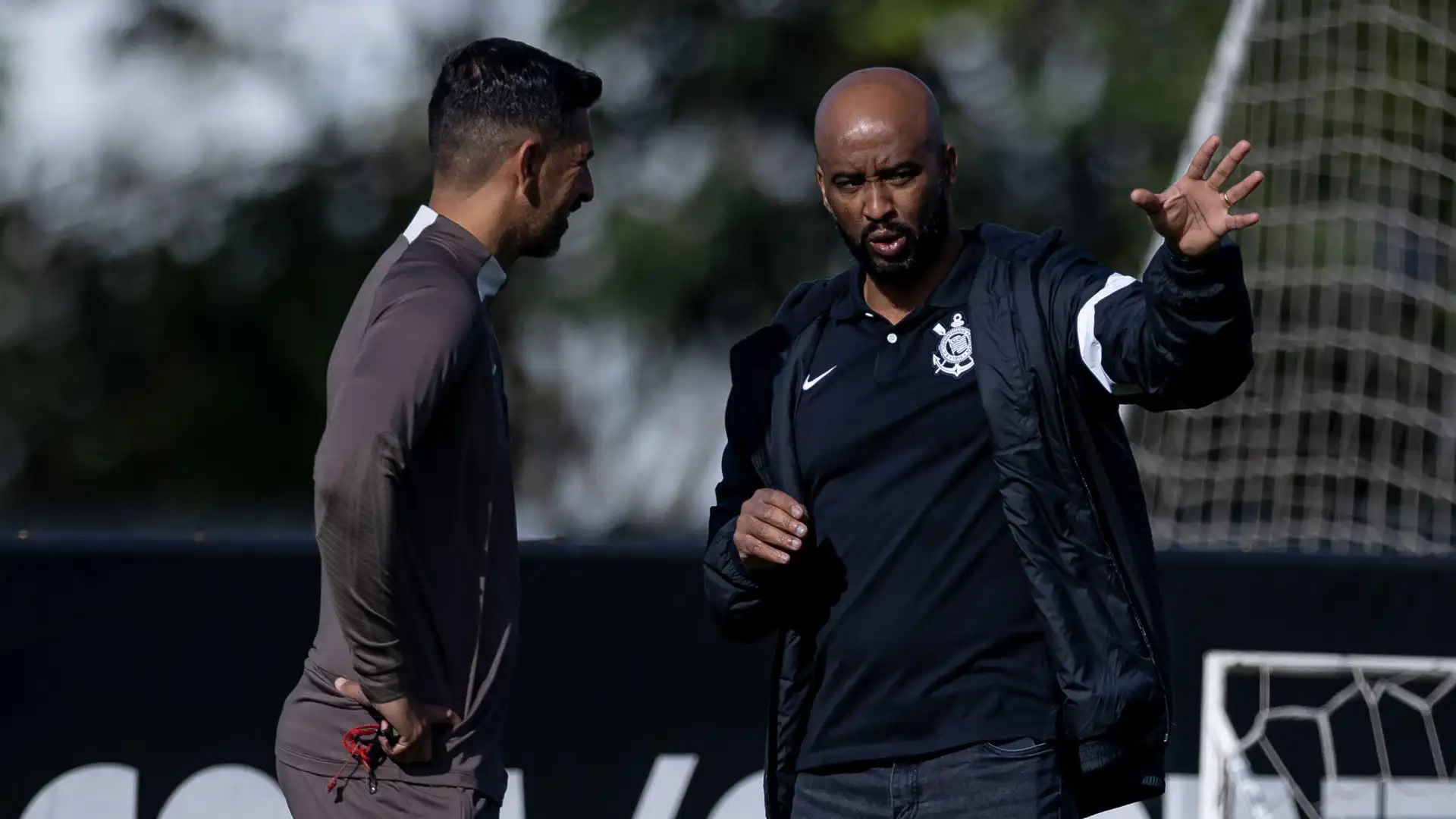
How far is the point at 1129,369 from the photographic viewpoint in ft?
10.5

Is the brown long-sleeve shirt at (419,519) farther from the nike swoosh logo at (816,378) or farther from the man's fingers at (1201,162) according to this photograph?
the man's fingers at (1201,162)

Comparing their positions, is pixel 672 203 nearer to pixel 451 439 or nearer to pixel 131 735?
pixel 131 735

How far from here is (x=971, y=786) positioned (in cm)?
335

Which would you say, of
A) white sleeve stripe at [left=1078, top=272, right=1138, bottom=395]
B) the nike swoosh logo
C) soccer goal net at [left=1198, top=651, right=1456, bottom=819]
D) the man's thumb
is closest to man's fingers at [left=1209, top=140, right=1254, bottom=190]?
white sleeve stripe at [left=1078, top=272, right=1138, bottom=395]

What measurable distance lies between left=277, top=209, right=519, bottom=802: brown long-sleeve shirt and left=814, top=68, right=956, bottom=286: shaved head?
0.71 meters

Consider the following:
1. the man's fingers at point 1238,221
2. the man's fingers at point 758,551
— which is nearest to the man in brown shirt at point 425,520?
the man's fingers at point 758,551

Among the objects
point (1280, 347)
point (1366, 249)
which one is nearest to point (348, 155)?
point (1366, 249)

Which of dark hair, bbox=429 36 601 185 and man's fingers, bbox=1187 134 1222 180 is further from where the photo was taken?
dark hair, bbox=429 36 601 185

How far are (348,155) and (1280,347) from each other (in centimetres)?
833

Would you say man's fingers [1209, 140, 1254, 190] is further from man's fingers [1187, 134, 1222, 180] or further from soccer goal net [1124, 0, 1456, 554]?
soccer goal net [1124, 0, 1456, 554]

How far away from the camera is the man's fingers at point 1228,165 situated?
3021 millimetres

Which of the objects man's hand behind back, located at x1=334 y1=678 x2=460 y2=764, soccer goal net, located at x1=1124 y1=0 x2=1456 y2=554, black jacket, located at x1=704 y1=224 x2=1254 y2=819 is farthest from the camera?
soccer goal net, located at x1=1124 y1=0 x2=1456 y2=554

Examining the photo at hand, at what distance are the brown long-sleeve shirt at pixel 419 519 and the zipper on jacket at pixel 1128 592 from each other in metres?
1.03

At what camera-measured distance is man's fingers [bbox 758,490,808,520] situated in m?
3.33
